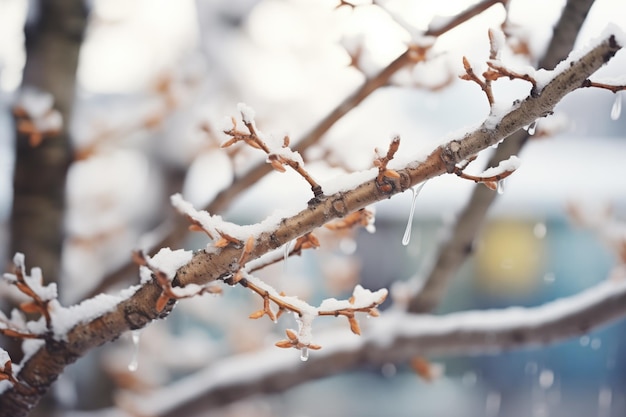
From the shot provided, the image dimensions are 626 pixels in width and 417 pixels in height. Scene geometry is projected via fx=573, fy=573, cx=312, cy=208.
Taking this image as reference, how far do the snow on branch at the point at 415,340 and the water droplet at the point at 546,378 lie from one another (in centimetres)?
816

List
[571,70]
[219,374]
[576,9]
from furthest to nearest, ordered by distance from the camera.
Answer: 1. [219,374]
2. [576,9]
3. [571,70]

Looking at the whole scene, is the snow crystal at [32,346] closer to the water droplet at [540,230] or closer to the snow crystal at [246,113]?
the snow crystal at [246,113]

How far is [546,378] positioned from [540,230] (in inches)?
127

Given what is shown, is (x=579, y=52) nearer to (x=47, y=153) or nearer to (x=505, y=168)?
(x=505, y=168)

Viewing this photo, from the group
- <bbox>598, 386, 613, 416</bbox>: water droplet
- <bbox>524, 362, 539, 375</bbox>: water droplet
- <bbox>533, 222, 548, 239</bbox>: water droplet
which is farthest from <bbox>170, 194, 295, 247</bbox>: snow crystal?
<bbox>598, 386, 613, 416</bbox>: water droplet

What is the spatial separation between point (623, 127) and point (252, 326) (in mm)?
7461

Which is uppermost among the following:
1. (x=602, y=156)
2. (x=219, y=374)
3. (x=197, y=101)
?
(x=602, y=156)

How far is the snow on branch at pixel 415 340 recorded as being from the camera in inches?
82.1

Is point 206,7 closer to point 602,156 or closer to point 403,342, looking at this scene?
point 403,342

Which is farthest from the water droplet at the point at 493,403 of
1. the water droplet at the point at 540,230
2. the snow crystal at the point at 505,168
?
the snow crystal at the point at 505,168

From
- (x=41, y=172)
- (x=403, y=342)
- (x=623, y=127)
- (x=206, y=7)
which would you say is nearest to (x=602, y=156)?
(x=623, y=127)

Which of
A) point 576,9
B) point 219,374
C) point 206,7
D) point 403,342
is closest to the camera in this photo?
point 576,9

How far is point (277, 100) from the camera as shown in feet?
16.9

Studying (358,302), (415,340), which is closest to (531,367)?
(415,340)
